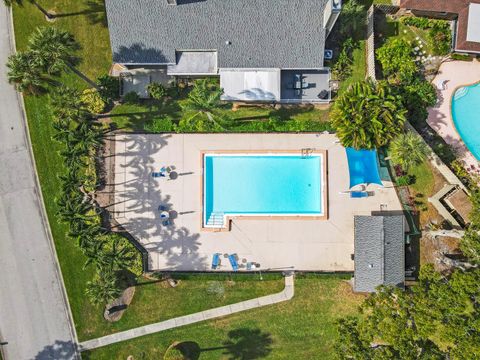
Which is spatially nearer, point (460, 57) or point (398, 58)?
point (398, 58)

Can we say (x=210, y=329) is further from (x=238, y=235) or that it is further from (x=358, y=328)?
(x=358, y=328)

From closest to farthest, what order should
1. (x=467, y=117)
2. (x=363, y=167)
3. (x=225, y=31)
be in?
(x=225, y=31)
(x=363, y=167)
(x=467, y=117)

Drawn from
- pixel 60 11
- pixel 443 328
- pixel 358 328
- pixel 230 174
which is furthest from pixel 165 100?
pixel 443 328

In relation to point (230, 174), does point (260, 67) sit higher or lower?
higher

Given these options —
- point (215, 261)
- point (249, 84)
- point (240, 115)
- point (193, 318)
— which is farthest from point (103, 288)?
point (249, 84)

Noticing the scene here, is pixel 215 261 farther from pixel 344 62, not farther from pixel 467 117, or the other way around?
pixel 467 117

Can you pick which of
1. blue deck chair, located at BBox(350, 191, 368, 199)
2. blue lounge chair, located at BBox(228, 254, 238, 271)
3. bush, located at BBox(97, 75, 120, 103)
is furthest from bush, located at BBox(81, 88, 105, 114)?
blue deck chair, located at BBox(350, 191, 368, 199)
